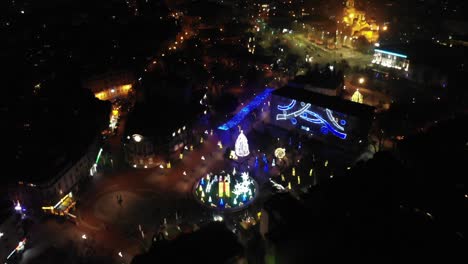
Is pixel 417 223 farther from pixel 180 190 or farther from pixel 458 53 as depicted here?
pixel 458 53

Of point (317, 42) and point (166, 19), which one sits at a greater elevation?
point (166, 19)

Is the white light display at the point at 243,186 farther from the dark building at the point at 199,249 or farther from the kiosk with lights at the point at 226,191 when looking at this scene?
the dark building at the point at 199,249

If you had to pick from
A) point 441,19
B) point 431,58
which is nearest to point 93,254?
point 431,58

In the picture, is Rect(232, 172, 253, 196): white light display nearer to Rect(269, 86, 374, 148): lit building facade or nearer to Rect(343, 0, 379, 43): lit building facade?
Rect(269, 86, 374, 148): lit building facade

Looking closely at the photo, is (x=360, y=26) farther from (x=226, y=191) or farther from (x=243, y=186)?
(x=226, y=191)

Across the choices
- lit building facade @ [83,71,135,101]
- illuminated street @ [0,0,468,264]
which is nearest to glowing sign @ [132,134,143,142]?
illuminated street @ [0,0,468,264]

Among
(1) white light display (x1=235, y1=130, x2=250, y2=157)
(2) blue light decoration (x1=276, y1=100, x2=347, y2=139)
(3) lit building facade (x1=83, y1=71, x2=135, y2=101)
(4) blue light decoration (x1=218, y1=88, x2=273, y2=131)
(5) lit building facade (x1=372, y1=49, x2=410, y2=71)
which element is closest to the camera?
(1) white light display (x1=235, y1=130, x2=250, y2=157)

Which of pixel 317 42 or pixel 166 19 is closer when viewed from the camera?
pixel 317 42
